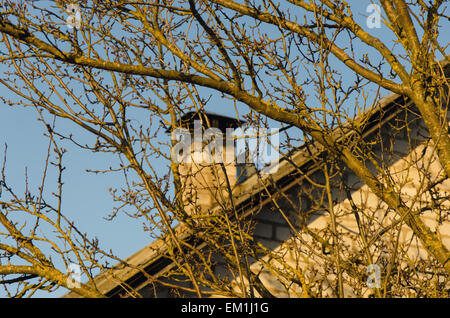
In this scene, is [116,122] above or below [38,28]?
below

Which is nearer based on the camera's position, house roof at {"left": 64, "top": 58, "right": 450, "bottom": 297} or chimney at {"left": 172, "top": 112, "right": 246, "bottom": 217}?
chimney at {"left": 172, "top": 112, "right": 246, "bottom": 217}

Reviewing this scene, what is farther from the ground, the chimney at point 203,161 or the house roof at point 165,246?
the chimney at point 203,161

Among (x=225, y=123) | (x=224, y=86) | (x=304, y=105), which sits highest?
(x=225, y=123)

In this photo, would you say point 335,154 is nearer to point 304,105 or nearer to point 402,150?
point 304,105

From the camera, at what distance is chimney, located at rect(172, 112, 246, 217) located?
525 centimetres

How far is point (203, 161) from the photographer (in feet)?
18.3

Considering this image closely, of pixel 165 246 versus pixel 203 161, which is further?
pixel 165 246

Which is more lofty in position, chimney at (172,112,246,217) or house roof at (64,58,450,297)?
chimney at (172,112,246,217)

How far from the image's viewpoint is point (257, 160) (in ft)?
16.6

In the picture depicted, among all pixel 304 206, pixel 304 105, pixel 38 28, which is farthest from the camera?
pixel 304 206

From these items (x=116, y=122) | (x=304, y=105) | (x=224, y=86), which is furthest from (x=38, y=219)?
(x=304, y=105)

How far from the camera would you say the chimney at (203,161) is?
5254 mm

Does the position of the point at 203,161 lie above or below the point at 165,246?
above

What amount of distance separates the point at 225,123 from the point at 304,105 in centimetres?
307
